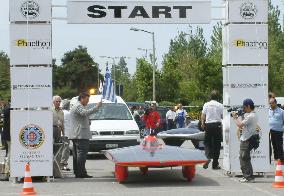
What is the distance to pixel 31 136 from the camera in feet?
53.3

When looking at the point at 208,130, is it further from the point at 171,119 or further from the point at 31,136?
the point at 171,119

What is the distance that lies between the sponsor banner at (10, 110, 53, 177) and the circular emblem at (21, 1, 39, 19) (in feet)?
6.88

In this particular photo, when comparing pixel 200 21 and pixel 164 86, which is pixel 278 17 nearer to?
pixel 164 86

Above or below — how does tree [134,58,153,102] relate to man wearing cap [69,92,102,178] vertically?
above

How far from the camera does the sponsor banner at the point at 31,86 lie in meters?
16.1

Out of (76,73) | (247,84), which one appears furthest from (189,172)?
(76,73)

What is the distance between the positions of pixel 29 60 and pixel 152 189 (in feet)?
13.2

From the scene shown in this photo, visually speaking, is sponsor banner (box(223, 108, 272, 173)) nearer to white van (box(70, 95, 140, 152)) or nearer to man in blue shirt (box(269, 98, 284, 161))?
man in blue shirt (box(269, 98, 284, 161))

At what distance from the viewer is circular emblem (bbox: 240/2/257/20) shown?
16.7 metres

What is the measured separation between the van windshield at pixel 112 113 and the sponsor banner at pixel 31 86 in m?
7.63

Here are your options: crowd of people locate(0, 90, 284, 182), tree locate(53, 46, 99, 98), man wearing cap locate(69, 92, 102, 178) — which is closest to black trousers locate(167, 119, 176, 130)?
crowd of people locate(0, 90, 284, 182)

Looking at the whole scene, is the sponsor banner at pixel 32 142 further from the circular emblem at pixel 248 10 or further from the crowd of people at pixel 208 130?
the circular emblem at pixel 248 10

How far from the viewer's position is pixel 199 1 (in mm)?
16859

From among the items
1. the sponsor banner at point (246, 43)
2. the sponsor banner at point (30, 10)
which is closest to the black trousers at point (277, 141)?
the sponsor banner at point (246, 43)
